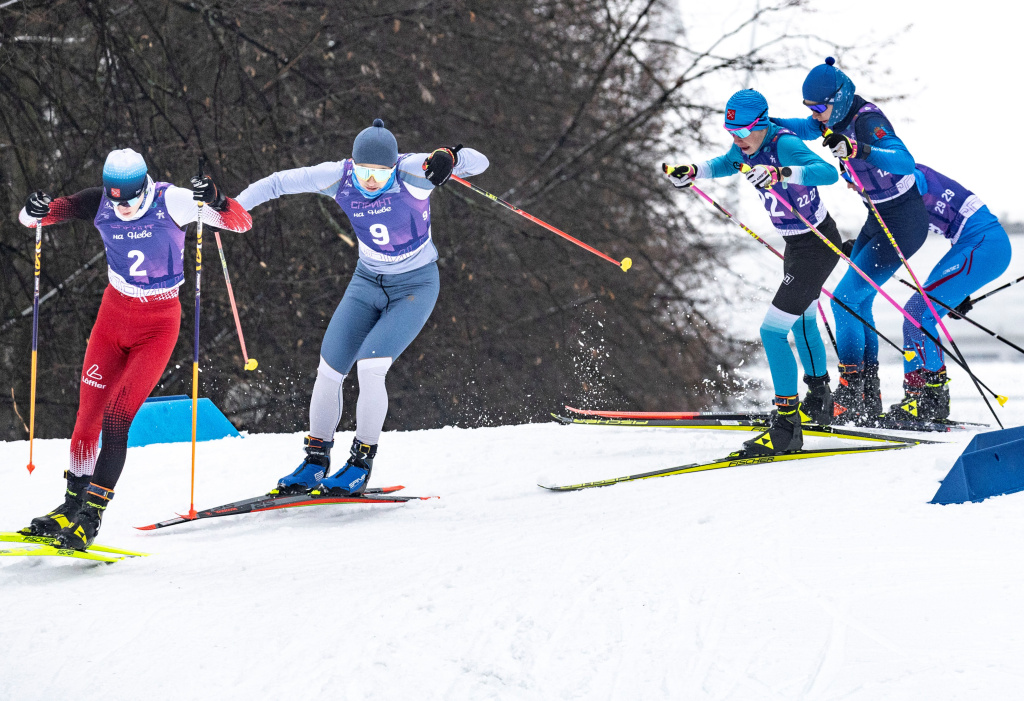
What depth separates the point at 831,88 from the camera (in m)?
5.93

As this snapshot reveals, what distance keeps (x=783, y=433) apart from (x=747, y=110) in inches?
78.3

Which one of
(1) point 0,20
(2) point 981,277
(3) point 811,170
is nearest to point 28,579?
(3) point 811,170

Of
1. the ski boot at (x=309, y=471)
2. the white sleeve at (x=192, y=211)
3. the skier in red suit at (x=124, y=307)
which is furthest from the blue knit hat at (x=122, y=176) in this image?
the ski boot at (x=309, y=471)

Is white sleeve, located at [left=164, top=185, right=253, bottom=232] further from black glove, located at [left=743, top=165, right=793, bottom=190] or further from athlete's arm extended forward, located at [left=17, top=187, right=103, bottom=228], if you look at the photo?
black glove, located at [left=743, top=165, right=793, bottom=190]

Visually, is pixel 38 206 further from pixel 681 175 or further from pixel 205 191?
pixel 681 175

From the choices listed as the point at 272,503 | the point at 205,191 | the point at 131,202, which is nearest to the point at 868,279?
the point at 272,503

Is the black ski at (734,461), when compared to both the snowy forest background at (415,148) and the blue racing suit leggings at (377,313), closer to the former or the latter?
the blue racing suit leggings at (377,313)

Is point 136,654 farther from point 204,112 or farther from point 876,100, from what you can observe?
point 876,100

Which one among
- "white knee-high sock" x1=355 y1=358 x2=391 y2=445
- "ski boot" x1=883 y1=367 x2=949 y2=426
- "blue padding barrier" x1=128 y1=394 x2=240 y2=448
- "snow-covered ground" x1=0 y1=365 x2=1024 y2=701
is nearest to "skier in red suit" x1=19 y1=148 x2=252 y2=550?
"snow-covered ground" x1=0 y1=365 x2=1024 y2=701

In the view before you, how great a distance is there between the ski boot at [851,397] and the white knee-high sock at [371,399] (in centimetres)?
349

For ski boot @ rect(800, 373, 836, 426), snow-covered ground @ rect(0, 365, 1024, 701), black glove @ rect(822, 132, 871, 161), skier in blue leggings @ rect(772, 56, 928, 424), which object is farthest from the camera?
ski boot @ rect(800, 373, 836, 426)

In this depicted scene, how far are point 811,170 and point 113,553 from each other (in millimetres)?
4123

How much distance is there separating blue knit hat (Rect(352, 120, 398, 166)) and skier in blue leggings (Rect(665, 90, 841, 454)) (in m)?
1.84

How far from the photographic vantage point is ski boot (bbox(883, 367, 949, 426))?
6.51m
